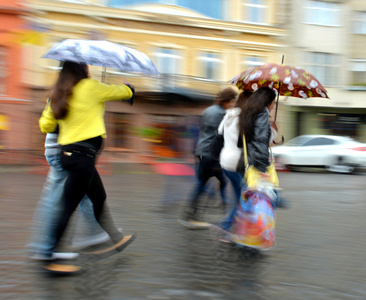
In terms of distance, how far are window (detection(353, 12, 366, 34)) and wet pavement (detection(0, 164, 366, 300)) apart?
74.4 feet

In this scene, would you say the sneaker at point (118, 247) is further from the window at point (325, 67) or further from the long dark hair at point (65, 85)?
the window at point (325, 67)

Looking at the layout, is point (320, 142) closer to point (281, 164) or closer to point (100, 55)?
point (281, 164)

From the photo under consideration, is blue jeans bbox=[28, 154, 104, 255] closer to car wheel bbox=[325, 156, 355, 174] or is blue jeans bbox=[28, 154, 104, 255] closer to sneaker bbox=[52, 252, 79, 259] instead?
sneaker bbox=[52, 252, 79, 259]

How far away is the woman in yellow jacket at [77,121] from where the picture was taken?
13.5ft

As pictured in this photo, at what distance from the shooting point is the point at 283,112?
2708 centimetres

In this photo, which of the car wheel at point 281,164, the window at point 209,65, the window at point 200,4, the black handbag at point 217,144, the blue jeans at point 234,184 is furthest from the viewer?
the window at point 209,65

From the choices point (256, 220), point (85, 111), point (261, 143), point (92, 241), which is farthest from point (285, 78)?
point (92, 241)

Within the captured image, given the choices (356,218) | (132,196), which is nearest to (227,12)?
(132,196)

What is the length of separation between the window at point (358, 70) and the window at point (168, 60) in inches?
379

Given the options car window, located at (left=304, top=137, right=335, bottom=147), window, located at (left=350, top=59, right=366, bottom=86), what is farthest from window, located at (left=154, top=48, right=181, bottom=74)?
window, located at (left=350, top=59, right=366, bottom=86)

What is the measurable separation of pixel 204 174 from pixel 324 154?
13.2m

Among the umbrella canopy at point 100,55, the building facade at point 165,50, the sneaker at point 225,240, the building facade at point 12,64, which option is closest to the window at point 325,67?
the building facade at point 165,50

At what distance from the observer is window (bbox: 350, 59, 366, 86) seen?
28.1 metres

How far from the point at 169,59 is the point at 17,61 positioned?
6.84 m
